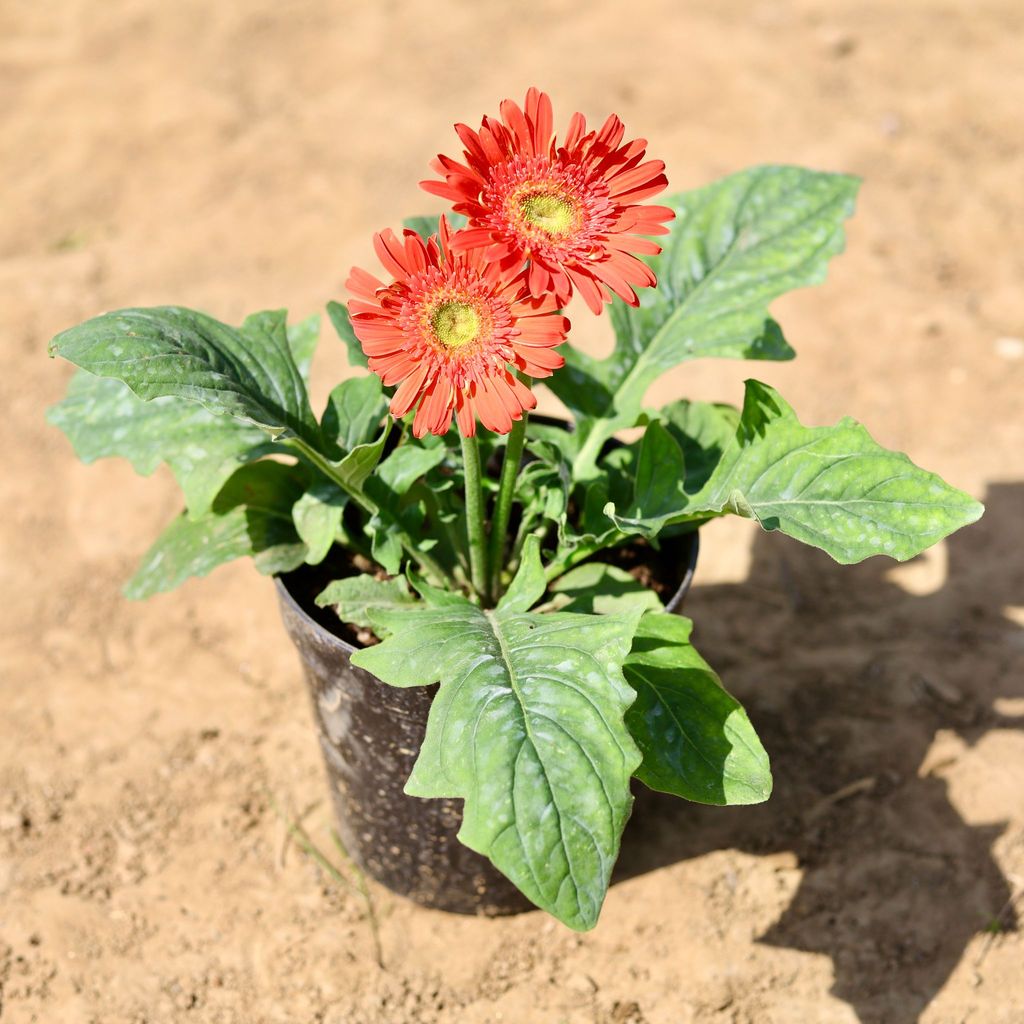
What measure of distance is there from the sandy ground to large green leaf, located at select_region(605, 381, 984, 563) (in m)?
1.01

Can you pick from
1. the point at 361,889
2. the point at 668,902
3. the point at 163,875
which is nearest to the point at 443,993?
the point at 361,889

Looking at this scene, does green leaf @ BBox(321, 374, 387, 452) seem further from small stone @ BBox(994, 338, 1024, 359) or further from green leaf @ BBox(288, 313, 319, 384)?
small stone @ BBox(994, 338, 1024, 359)

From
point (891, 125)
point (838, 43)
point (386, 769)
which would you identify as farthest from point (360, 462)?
point (838, 43)

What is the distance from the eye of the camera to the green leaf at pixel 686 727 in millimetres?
1908

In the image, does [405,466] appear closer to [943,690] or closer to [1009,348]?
[943,690]

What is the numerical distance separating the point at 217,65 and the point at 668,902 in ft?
13.2

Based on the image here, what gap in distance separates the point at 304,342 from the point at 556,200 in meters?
0.80

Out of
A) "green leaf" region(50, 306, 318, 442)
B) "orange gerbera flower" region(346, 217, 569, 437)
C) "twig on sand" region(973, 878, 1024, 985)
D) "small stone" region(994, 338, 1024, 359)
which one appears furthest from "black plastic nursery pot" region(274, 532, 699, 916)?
"small stone" region(994, 338, 1024, 359)

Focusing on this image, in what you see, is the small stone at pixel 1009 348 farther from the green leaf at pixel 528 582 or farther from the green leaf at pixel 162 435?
the green leaf at pixel 162 435

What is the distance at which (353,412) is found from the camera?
87.6 inches

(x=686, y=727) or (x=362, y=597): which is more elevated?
(x=362, y=597)

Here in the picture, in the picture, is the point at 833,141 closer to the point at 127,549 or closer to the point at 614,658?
the point at 127,549

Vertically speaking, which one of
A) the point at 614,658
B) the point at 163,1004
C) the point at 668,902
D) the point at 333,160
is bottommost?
the point at 668,902

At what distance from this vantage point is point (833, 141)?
Answer: 466cm
